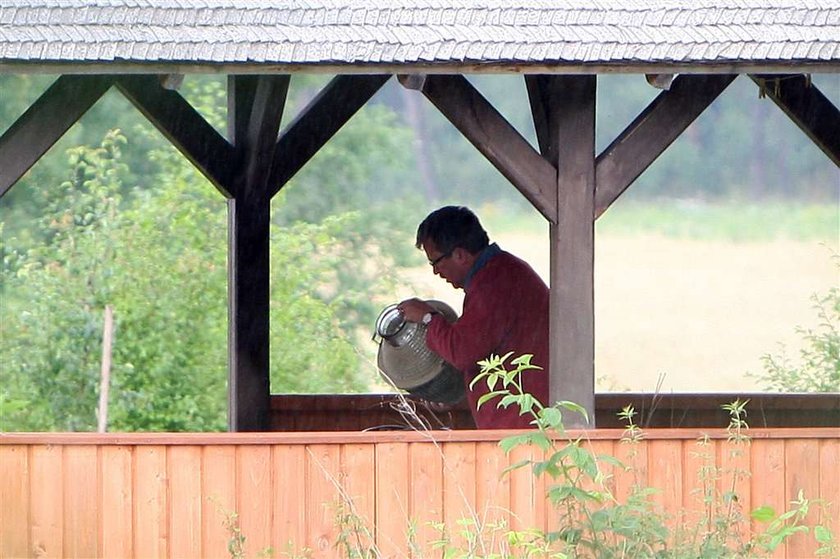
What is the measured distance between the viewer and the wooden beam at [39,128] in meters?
6.50

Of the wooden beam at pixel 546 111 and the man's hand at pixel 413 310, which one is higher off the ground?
the wooden beam at pixel 546 111

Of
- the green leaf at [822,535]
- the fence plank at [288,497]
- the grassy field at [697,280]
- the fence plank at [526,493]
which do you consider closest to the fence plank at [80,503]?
the fence plank at [288,497]

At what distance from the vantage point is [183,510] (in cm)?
654

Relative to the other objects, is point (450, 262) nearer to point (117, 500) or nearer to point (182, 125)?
point (182, 125)

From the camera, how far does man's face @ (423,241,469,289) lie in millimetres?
7773

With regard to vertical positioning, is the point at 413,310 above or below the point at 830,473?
above

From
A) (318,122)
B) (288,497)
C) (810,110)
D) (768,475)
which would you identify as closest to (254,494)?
(288,497)

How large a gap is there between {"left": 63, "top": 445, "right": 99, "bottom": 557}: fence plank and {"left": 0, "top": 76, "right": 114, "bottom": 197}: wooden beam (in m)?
1.07

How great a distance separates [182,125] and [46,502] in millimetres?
1972

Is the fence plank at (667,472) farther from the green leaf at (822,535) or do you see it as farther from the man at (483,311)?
the man at (483,311)

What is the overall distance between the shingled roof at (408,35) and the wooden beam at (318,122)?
187cm

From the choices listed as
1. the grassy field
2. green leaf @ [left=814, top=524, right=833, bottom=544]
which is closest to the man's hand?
green leaf @ [left=814, top=524, right=833, bottom=544]

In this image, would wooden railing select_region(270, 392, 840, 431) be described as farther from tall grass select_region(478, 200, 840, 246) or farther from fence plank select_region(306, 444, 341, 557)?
tall grass select_region(478, 200, 840, 246)

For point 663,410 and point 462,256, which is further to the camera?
point 663,410
